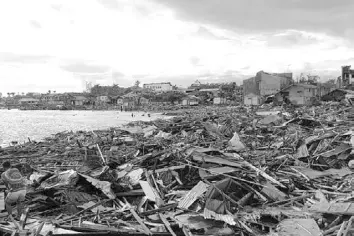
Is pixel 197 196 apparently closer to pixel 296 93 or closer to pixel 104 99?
pixel 296 93

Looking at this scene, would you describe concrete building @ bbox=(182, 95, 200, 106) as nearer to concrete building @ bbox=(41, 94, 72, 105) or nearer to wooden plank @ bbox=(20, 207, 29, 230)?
concrete building @ bbox=(41, 94, 72, 105)

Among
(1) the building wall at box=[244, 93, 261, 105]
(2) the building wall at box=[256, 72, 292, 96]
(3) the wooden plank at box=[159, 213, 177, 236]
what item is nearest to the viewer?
(3) the wooden plank at box=[159, 213, 177, 236]

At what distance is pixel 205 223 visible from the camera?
4.91 m

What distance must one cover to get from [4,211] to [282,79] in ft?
190

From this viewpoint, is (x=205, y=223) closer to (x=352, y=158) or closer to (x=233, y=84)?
(x=352, y=158)

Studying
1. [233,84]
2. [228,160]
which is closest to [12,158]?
[228,160]

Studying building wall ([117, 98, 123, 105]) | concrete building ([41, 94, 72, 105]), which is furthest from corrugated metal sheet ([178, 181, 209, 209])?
concrete building ([41, 94, 72, 105])

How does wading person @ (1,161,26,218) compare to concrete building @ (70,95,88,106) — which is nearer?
wading person @ (1,161,26,218)

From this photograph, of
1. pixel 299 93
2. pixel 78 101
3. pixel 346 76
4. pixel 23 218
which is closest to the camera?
pixel 23 218

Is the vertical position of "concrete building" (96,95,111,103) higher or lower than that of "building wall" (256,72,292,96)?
lower

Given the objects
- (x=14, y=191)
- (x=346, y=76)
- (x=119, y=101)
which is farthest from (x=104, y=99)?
(x=14, y=191)

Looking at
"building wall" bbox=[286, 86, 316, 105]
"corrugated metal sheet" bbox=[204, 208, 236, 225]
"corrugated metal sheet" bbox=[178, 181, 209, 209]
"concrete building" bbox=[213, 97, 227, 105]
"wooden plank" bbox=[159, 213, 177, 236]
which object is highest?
"building wall" bbox=[286, 86, 316, 105]

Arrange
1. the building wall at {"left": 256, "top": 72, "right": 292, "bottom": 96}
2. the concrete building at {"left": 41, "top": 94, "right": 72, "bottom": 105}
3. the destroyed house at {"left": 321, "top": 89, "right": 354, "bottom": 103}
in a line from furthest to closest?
1. the concrete building at {"left": 41, "top": 94, "right": 72, "bottom": 105}
2. the building wall at {"left": 256, "top": 72, "right": 292, "bottom": 96}
3. the destroyed house at {"left": 321, "top": 89, "right": 354, "bottom": 103}

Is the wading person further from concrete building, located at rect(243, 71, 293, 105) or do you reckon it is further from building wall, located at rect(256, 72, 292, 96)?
building wall, located at rect(256, 72, 292, 96)
